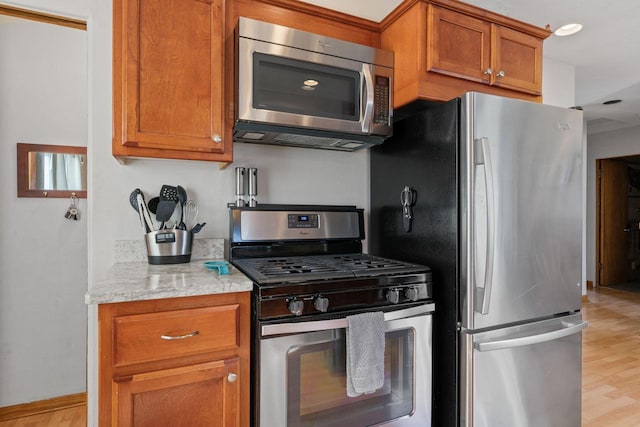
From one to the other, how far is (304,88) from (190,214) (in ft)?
2.78

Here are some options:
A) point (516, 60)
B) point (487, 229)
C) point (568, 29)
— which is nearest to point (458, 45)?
point (516, 60)

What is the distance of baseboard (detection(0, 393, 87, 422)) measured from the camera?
6.83 feet

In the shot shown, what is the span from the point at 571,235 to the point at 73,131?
2872 mm

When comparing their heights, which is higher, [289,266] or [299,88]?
[299,88]

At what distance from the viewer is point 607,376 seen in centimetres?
264

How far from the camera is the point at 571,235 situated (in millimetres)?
1760

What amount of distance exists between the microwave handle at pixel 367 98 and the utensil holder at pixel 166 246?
3.32ft

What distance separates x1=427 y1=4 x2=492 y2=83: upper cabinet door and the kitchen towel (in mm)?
1205

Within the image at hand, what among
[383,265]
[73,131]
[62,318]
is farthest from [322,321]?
[73,131]

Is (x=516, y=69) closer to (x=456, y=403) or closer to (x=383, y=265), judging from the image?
(x=383, y=265)

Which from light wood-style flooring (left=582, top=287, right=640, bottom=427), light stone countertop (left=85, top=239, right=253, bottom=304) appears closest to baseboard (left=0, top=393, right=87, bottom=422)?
light stone countertop (left=85, top=239, right=253, bottom=304)

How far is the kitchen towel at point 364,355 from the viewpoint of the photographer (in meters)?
1.37

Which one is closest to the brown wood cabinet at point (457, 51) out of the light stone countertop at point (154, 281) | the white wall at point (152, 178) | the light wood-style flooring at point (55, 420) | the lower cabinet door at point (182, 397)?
the white wall at point (152, 178)

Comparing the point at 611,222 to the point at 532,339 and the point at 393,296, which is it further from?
the point at 393,296
